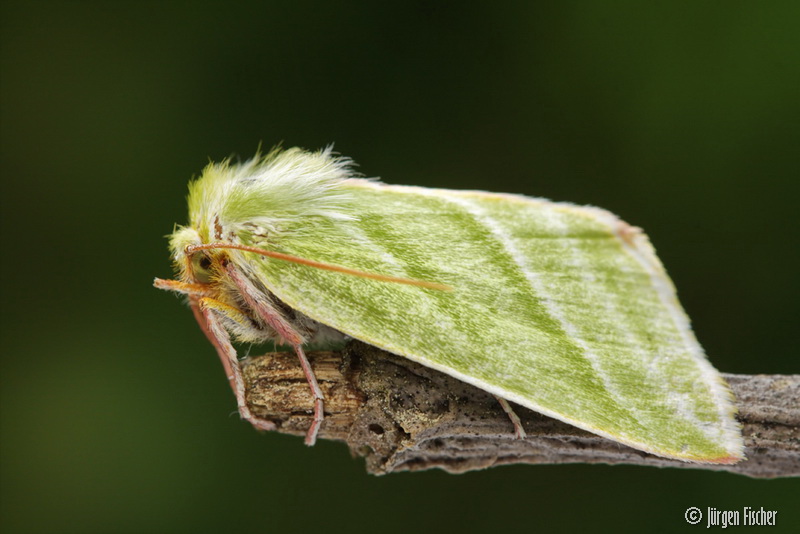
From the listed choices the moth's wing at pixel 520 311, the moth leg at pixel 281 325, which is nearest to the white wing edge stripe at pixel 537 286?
the moth's wing at pixel 520 311

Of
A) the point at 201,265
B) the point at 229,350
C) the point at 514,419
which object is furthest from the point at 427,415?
the point at 201,265

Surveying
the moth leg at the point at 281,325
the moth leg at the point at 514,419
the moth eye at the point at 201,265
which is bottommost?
the moth leg at the point at 514,419

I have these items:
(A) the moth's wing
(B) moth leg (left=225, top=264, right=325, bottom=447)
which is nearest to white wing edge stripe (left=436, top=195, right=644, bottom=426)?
(A) the moth's wing

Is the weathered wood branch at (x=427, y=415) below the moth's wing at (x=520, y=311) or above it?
below

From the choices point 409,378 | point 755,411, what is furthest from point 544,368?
point 755,411

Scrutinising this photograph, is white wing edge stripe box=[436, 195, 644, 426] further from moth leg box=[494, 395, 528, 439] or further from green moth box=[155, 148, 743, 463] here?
moth leg box=[494, 395, 528, 439]

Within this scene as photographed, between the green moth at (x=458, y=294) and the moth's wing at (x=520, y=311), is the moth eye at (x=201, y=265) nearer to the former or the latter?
the green moth at (x=458, y=294)

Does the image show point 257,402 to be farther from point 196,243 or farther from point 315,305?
point 196,243

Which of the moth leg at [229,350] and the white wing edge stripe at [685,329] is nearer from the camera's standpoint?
the white wing edge stripe at [685,329]
